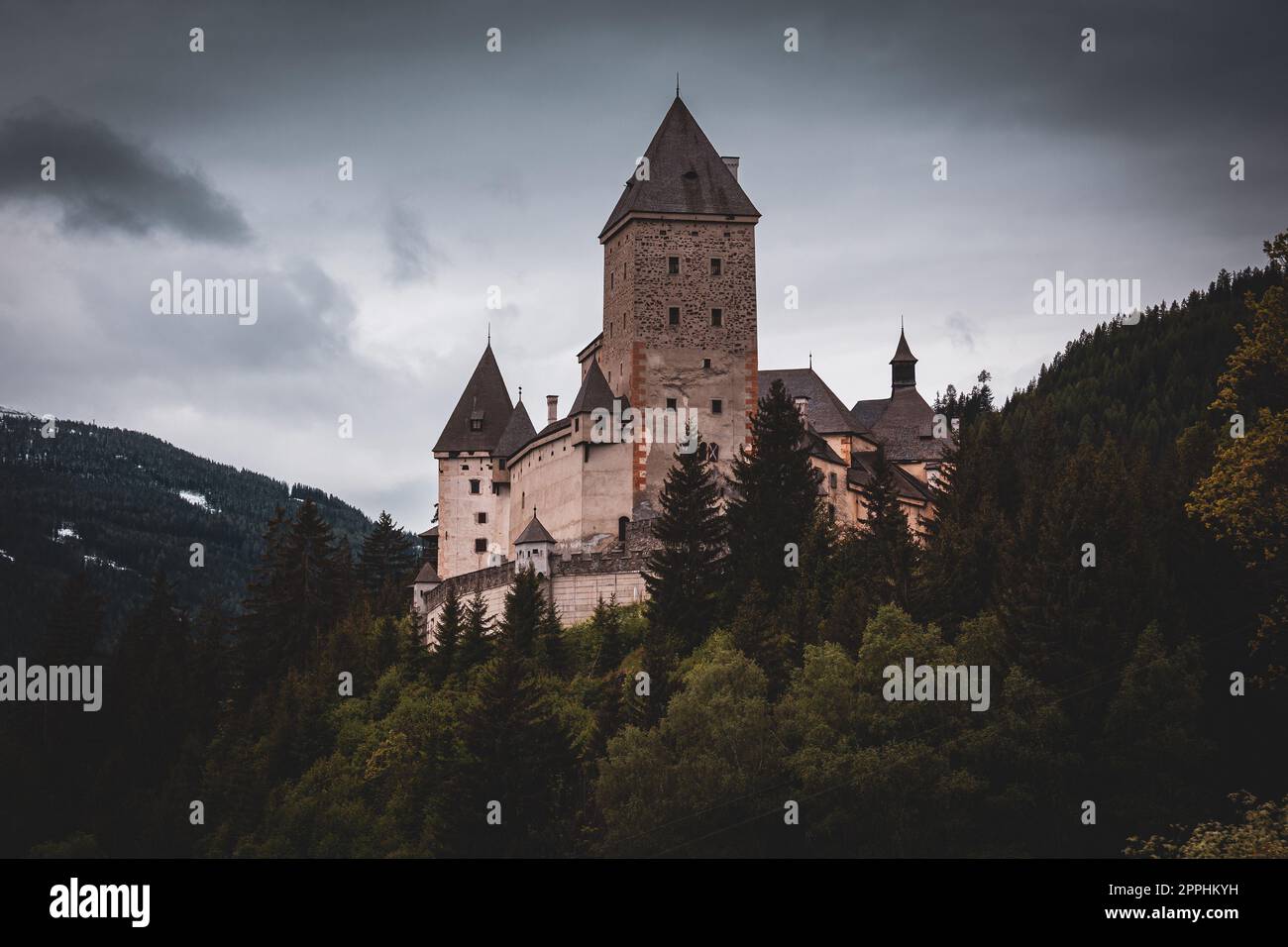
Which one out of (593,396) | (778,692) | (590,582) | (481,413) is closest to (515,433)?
(481,413)

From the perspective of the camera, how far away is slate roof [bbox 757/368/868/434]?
82.0 m

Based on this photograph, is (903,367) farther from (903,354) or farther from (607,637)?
(607,637)

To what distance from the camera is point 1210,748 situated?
45.2 m

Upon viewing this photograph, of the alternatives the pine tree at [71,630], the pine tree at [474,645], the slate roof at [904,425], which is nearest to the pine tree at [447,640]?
the pine tree at [474,645]

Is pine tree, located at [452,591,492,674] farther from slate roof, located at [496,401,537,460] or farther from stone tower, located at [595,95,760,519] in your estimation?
slate roof, located at [496,401,537,460]

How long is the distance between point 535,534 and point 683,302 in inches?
490

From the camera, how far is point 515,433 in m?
79.8

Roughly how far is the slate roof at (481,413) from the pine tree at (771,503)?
60.0 feet

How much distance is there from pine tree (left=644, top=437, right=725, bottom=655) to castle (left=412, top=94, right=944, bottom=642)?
12.6 ft

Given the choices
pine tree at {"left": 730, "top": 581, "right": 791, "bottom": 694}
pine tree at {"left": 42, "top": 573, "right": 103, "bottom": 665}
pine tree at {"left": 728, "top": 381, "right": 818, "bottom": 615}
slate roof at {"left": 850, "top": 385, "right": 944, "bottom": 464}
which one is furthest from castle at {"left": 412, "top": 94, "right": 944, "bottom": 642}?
pine tree at {"left": 42, "top": 573, "right": 103, "bottom": 665}
